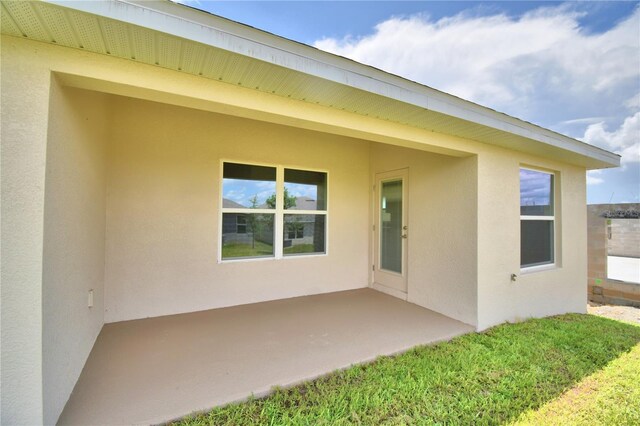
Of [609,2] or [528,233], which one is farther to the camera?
[609,2]

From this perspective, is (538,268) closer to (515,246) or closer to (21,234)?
(515,246)

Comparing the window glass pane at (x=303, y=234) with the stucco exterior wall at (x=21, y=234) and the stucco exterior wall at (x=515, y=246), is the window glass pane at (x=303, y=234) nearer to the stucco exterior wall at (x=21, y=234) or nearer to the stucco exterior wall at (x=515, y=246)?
the stucco exterior wall at (x=515, y=246)

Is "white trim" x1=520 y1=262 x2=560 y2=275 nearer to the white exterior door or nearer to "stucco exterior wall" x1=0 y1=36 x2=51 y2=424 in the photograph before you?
the white exterior door

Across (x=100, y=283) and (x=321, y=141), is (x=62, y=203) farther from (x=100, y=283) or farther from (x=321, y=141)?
(x=321, y=141)

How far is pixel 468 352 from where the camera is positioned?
306 centimetres

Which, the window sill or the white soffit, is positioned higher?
the white soffit

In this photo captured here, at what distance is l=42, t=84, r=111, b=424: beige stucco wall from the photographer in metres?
1.72

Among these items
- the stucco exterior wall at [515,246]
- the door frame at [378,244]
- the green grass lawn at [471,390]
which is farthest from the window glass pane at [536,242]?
the door frame at [378,244]

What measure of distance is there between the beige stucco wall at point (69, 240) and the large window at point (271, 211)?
169cm

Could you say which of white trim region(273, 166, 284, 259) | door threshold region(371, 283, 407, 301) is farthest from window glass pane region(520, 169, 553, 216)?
white trim region(273, 166, 284, 259)

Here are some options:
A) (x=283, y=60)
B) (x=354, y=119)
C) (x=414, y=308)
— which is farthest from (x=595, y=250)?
(x=283, y=60)

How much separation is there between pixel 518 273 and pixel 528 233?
0.83m

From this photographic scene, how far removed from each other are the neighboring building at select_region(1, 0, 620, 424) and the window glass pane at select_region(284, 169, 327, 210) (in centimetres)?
4

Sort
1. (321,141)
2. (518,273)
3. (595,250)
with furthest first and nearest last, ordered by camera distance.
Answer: (595,250) → (321,141) → (518,273)
